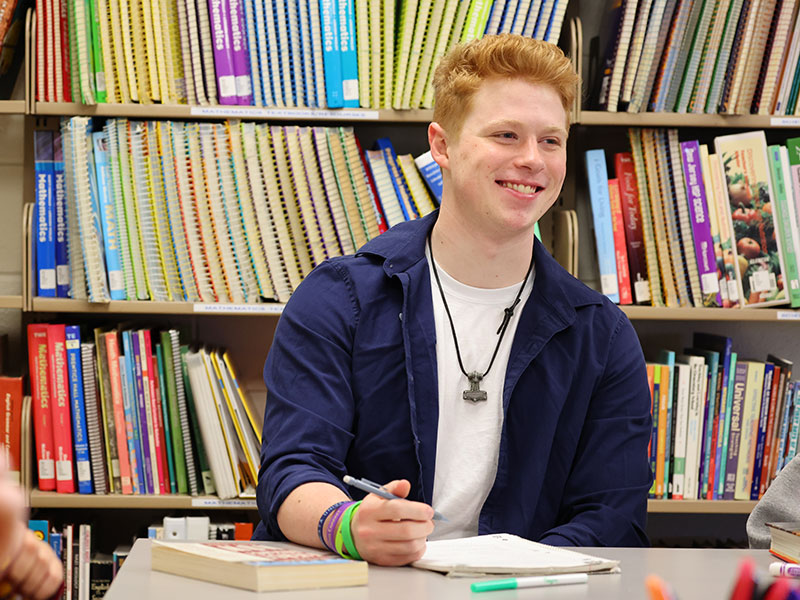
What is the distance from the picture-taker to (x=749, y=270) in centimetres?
216

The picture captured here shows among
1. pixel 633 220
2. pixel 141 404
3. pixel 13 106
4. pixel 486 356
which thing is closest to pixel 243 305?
pixel 141 404

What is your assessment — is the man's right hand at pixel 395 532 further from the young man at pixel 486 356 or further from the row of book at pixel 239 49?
the row of book at pixel 239 49

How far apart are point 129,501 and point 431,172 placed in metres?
1.03

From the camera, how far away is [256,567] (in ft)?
2.87

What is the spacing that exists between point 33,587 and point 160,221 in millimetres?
1545

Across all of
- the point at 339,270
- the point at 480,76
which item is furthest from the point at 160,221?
the point at 480,76

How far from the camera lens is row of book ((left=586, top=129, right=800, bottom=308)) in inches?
84.8

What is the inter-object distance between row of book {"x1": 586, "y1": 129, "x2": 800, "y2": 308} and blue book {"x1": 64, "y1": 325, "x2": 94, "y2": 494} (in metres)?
1.24

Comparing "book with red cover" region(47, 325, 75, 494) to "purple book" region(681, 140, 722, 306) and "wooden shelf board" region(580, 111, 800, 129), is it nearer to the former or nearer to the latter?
"wooden shelf board" region(580, 111, 800, 129)

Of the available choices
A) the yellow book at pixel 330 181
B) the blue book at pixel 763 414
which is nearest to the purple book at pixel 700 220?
the blue book at pixel 763 414

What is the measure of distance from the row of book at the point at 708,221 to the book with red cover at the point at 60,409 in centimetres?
128

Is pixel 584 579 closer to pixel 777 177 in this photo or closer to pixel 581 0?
pixel 777 177

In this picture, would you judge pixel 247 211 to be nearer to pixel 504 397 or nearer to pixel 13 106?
pixel 13 106

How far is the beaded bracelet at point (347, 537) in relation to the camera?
1047mm
